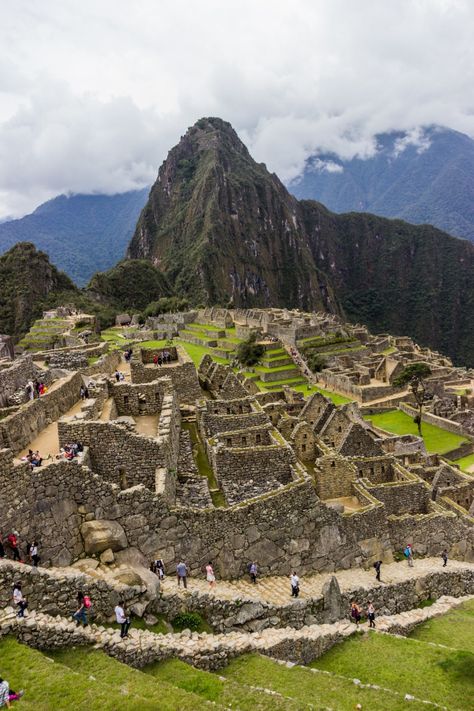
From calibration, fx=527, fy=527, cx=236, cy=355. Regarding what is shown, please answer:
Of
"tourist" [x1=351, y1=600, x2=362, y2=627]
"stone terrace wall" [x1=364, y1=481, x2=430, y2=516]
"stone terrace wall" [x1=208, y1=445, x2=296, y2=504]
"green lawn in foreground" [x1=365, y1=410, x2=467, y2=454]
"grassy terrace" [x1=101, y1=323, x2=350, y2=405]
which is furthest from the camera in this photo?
"grassy terrace" [x1=101, y1=323, x2=350, y2=405]

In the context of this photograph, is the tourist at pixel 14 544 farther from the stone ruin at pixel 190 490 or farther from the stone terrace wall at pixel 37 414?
the stone terrace wall at pixel 37 414

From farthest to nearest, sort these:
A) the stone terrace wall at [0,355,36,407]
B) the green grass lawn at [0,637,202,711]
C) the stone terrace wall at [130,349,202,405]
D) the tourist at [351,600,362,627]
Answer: the stone terrace wall at [130,349,202,405] → the stone terrace wall at [0,355,36,407] → the tourist at [351,600,362,627] → the green grass lawn at [0,637,202,711]

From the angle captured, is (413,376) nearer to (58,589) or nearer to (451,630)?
(451,630)

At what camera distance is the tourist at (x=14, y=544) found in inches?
387

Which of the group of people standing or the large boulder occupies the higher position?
the group of people standing

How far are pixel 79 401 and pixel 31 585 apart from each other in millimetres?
8296

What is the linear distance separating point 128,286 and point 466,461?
14081 centimetres

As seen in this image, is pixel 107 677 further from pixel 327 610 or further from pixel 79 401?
pixel 79 401

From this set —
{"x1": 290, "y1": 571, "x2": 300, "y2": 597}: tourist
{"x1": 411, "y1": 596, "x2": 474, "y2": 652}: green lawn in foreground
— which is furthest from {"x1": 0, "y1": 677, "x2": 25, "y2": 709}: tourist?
{"x1": 411, "y1": 596, "x2": 474, "y2": 652}: green lawn in foreground

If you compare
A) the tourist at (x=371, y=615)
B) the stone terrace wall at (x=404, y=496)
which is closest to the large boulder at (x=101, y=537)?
the tourist at (x=371, y=615)

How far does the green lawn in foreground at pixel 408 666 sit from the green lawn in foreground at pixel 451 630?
1.26 metres

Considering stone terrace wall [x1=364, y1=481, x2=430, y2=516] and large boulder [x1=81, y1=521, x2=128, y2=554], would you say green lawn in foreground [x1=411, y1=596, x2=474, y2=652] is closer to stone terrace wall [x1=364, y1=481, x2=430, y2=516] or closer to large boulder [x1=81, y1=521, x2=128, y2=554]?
stone terrace wall [x1=364, y1=481, x2=430, y2=516]

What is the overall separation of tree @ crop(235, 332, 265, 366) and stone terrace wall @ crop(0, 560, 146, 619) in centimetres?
5537

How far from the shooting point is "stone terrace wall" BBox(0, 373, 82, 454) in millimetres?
12266
